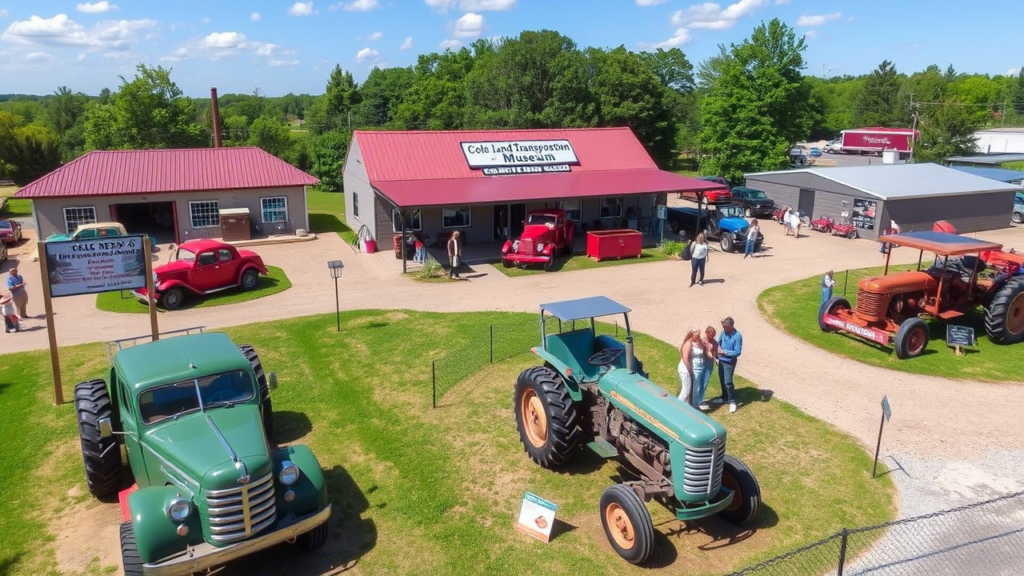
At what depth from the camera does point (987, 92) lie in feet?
360

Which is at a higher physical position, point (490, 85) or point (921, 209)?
point (490, 85)

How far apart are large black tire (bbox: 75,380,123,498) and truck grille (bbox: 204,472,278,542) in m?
2.89

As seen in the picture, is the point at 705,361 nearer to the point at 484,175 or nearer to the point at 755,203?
the point at 484,175

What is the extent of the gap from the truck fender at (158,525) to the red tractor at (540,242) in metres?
16.8

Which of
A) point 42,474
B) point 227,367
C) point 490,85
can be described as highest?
point 490,85

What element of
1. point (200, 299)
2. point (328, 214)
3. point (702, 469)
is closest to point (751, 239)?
point (200, 299)

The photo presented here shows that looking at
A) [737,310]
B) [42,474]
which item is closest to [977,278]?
[737,310]

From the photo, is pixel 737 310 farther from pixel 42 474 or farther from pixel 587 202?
pixel 42 474

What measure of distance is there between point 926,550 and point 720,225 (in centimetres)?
1964

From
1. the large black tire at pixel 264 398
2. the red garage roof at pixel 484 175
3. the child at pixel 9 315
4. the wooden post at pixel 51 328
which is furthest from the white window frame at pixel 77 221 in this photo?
the large black tire at pixel 264 398

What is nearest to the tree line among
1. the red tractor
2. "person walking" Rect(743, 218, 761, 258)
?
"person walking" Rect(743, 218, 761, 258)

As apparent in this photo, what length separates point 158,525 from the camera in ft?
22.7

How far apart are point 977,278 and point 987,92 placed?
116760mm

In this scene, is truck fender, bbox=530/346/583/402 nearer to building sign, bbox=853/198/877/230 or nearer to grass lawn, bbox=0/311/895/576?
grass lawn, bbox=0/311/895/576
